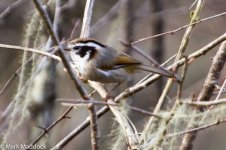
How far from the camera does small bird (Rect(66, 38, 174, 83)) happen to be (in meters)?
3.79

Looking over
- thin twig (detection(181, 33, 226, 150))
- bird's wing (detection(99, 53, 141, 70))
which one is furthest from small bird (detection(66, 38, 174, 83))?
thin twig (detection(181, 33, 226, 150))

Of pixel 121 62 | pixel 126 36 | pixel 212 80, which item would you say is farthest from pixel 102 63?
pixel 126 36

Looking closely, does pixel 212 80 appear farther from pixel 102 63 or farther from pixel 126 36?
pixel 126 36

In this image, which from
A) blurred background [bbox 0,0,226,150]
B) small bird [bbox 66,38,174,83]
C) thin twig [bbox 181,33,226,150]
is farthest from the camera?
blurred background [bbox 0,0,226,150]

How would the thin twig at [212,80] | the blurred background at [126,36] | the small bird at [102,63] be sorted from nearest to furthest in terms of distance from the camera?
the thin twig at [212,80] → the small bird at [102,63] → the blurred background at [126,36]

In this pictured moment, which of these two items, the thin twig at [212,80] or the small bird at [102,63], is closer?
the thin twig at [212,80]

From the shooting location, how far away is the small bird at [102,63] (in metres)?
3.79

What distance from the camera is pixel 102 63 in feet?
12.9

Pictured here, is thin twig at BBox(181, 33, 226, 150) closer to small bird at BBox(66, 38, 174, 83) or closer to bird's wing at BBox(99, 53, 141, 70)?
small bird at BBox(66, 38, 174, 83)

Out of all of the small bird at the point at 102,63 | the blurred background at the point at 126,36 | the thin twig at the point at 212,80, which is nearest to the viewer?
the thin twig at the point at 212,80

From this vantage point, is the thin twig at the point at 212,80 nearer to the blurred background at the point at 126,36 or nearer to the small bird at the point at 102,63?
the small bird at the point at 102,63

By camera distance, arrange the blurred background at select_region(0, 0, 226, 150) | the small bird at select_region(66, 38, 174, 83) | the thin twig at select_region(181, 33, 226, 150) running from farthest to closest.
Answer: the blurred background at select_region(0, 0, 226, 150) → the small bird at select_region(66, 38, 174, 83) → the thin twig at select_region(181, 33, 226, 150)

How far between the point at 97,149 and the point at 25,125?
1636mm

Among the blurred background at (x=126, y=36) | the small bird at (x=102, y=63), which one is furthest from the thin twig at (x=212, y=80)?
the blurred background at (x=126, y=36)
